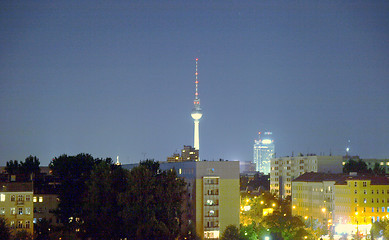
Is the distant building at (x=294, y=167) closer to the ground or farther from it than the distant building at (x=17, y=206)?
farther from it

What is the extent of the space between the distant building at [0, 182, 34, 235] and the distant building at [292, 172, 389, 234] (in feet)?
114

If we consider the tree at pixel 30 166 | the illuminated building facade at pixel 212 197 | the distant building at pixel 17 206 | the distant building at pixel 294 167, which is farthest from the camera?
the distant building at pixel 294 167

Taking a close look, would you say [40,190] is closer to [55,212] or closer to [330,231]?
[55,212]

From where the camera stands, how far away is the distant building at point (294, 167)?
120 metres

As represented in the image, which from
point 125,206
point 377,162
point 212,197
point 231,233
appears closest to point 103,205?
point 125,206

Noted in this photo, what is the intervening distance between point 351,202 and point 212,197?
84.5 ft

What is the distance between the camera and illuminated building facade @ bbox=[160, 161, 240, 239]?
7069cm

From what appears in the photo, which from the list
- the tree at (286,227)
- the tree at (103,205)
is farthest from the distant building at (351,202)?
the tree at (103,205)

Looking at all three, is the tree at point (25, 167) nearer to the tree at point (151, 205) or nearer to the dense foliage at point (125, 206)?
the dense foliage at point (125, 206)

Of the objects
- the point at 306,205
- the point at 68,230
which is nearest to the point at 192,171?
the point at 68,230

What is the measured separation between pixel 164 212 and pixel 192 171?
32.4 feet

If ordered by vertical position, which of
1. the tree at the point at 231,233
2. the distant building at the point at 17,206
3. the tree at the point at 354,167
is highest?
the tree at the point at 354,167

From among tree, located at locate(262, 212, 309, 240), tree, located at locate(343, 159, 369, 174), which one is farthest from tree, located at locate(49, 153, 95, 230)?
tree, located at locate(343, 159, 369, 174)

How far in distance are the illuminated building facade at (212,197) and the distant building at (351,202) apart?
→ 15554 millimetres
